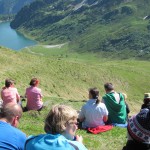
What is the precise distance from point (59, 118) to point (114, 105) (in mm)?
12172

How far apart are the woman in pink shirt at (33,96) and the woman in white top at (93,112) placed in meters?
6.66

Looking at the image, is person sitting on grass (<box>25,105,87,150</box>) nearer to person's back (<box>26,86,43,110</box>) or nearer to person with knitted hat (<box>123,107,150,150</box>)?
person with knitted hat (<box>123,107,150,150</box>)

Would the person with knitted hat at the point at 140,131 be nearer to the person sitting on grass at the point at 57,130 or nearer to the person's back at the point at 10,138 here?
the person sitting on grass at the point at 57,130

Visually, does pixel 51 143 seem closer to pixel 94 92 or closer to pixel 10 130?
pixel 10 130

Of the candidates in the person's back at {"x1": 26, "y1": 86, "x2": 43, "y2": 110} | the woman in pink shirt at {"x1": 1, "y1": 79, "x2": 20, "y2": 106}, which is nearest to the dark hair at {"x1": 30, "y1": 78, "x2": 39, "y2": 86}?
the person's back at {"x1": 26, "y1": 86, "x2": 43, "y2": 110}

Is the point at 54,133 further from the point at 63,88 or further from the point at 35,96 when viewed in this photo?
the point at 63,88

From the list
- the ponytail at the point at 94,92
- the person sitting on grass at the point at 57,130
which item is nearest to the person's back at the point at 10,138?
the person sitting on grass at the point at 57,130

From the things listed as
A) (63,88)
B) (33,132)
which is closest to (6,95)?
(33,132)

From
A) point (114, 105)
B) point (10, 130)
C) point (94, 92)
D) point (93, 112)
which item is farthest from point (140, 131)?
point (114, 105)

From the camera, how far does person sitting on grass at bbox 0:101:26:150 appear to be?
28.7ft

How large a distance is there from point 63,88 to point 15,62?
8.51 m

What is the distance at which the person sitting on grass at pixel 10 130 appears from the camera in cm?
876

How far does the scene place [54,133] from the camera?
8094mm

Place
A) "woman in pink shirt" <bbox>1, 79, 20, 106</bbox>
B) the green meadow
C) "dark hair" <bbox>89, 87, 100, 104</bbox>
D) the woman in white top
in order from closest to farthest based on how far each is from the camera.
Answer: "dark hair" <bbox>89, 87, 100, 104</bbox>, the woman in white top, "woman in pink shirt" <bbox>1, 79, 20, 106</bbox>, the green meadow
